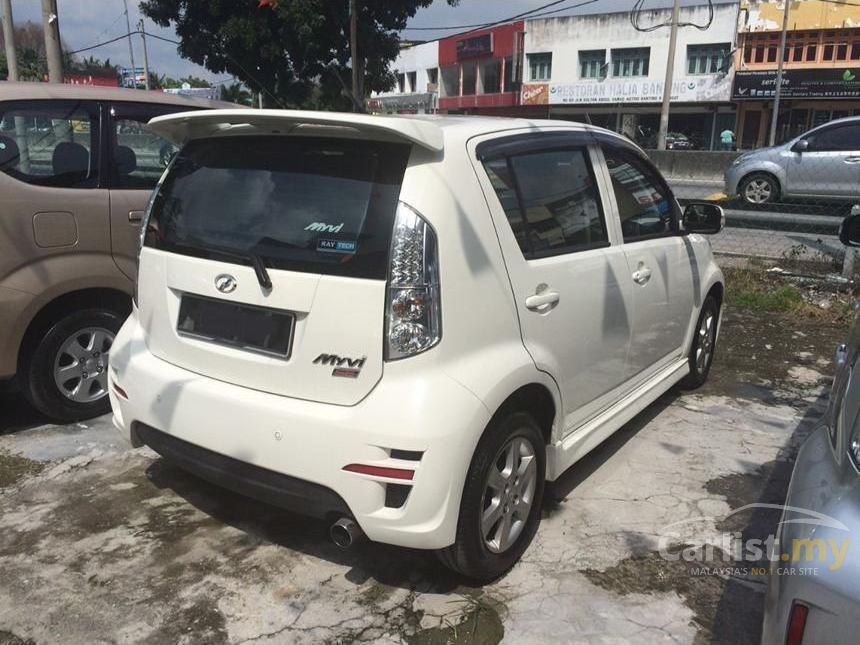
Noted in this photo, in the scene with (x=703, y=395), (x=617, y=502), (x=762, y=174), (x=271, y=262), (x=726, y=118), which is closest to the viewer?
(x=271, y=262)

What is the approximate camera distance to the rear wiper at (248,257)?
8.61 feet

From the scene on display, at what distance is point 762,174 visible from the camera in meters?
12.7

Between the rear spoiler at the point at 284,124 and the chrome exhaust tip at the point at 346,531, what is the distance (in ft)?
4.38

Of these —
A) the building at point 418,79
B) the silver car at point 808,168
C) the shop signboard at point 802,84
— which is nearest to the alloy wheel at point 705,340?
the silver car at point 808,168

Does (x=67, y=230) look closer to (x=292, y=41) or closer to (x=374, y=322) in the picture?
(x=374, y=322)

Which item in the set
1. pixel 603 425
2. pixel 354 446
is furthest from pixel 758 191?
pixel 354 446

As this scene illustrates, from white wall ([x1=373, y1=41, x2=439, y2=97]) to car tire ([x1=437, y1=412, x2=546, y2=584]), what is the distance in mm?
56709

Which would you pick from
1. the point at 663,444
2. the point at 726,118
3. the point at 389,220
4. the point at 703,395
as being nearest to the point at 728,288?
the point at 703,395

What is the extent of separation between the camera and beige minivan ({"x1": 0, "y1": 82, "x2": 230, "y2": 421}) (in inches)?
153

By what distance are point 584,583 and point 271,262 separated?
1.74m

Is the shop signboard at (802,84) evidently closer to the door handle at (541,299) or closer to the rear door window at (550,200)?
the rear door window at (550,200)

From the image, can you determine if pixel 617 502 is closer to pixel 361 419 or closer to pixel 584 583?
pixel 584 583

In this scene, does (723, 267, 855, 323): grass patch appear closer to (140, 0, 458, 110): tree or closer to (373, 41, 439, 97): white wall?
(140, 0, 458, 110): tree

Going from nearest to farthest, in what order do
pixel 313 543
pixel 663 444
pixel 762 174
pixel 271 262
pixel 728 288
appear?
pixel 271 262, pixel 313 543, pixel 663 444, pixel 728 288, pixel 762 174
